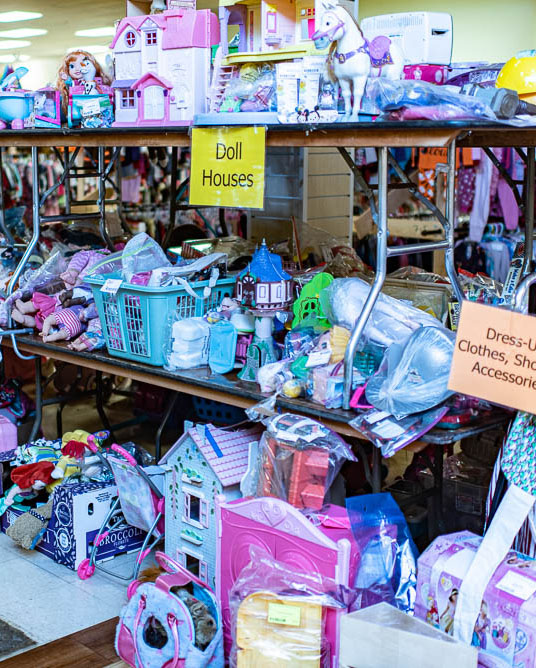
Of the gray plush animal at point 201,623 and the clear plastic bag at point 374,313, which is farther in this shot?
the clear plastic bag at point 374,313

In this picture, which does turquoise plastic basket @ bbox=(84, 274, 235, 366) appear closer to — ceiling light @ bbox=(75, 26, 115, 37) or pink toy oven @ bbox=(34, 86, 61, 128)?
pink toy oven @ bbox=(34, 86, 61, 128)

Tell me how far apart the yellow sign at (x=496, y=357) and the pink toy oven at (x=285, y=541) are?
0.57 m

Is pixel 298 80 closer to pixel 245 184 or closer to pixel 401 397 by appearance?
pixel 245 184

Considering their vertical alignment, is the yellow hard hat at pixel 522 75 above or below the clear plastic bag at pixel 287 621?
above

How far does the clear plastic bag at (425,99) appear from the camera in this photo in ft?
8.64

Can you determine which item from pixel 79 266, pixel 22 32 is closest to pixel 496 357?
pixel 79 266

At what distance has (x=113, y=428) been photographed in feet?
16.8

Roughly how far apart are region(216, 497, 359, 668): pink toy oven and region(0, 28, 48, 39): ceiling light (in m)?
8.72

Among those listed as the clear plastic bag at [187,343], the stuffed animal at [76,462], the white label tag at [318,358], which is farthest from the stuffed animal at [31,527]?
the white label tag at [318,358]

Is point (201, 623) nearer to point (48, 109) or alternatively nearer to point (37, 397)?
point (37, 397)

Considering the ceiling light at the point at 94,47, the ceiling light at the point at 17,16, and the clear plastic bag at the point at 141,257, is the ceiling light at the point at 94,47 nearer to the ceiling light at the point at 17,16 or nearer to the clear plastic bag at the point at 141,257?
the ceiling light at the point at 17,16

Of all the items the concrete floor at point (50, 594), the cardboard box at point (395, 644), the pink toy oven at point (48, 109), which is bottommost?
the concrete floor at point (50, 594)

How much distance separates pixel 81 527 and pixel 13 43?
9.12m

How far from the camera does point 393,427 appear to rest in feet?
8.81
